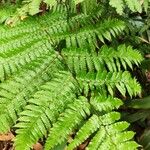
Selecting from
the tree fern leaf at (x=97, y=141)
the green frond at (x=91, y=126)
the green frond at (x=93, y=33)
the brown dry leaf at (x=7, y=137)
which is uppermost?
the green frond at (x=93, y=33)

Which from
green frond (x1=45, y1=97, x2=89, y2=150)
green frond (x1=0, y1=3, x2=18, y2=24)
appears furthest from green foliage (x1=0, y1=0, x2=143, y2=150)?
green frond (x1=0, y1=3, x2=18, y2=24)

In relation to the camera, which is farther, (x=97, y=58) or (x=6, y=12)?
(x=6, y=12)

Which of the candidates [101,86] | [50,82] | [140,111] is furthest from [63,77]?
[140,111]

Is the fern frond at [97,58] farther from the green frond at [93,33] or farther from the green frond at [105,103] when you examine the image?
the green frond at [105,103]

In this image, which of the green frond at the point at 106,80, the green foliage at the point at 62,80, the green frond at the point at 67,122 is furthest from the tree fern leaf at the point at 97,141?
the green frond at the point at 106,80

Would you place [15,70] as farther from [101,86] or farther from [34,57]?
[101,86]

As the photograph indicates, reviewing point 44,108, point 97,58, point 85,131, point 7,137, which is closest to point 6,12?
Answer: point 97,58

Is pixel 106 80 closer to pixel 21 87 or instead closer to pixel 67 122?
pixel 67 122
